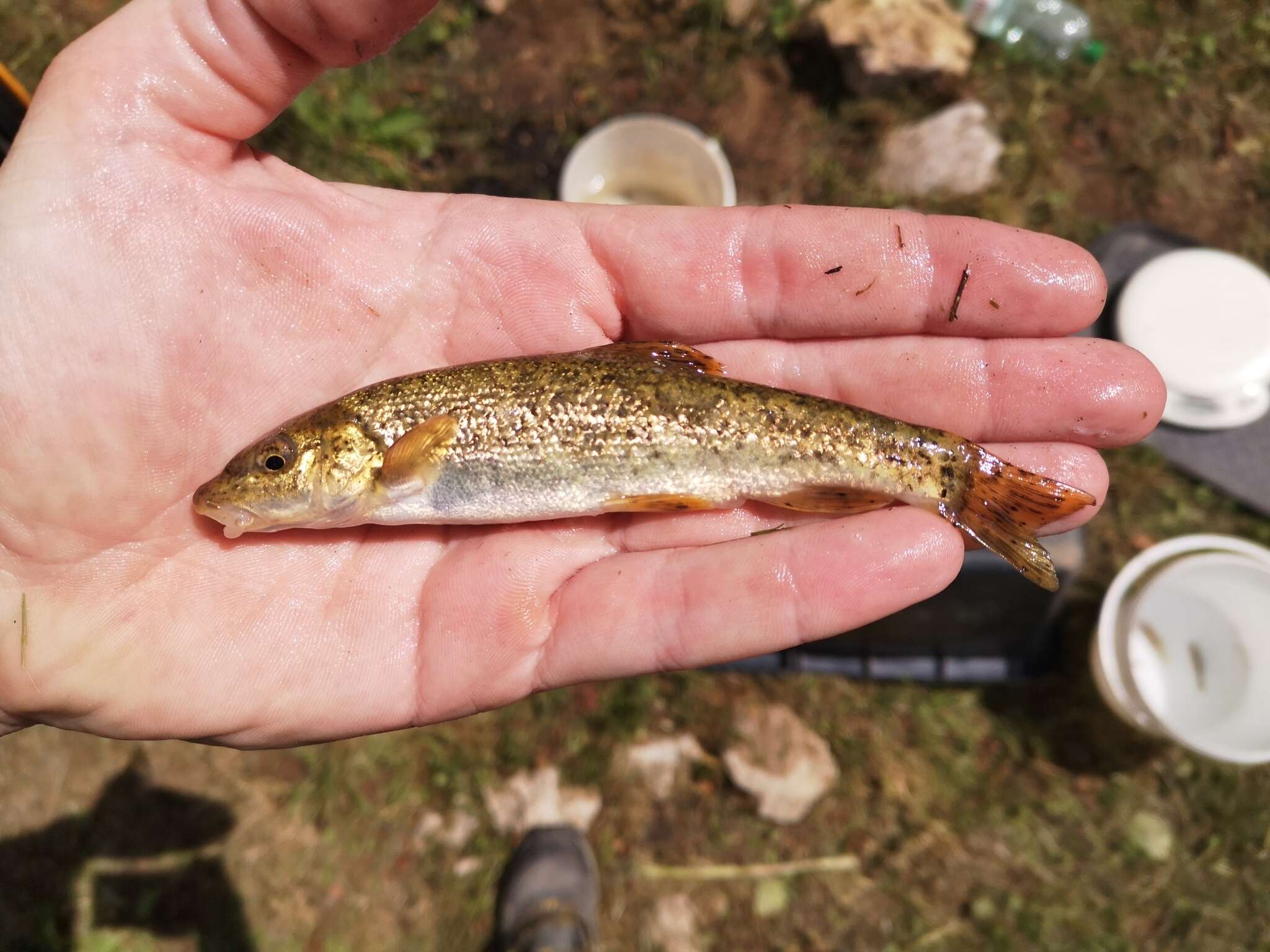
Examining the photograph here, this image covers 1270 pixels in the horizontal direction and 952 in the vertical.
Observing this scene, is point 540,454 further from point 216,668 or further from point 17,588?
point 17,588

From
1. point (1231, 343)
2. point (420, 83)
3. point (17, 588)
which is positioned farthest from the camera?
point (420, 83)

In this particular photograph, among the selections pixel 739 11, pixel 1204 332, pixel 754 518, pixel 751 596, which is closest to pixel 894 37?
pixel 739 11

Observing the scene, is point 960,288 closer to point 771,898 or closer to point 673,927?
point 771,898

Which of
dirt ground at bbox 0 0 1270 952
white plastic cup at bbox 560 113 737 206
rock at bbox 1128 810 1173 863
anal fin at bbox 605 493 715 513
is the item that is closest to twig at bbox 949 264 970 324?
anal fin at bbox 605 493 715 513

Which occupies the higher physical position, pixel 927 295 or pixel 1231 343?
pixel 927 295

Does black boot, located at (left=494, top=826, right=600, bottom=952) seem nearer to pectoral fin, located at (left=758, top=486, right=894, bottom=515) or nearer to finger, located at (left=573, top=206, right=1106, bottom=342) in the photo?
pectoral fin, located at (left=758, top=486, right=894, bottom=515)

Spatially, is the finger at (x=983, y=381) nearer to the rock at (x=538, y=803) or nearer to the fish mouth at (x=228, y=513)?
the fish mouth at (x=228, y=513)

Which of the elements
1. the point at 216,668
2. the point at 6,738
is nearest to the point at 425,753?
the point at 216,668
